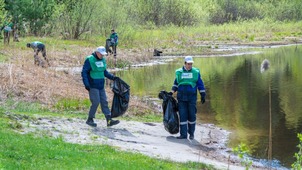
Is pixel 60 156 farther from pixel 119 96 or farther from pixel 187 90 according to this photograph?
pixel 119 96

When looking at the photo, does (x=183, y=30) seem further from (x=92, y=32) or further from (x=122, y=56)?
(x=122, y=56)

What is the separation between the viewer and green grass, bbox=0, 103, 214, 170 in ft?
28.3

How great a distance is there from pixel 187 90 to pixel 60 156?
17.2 ft

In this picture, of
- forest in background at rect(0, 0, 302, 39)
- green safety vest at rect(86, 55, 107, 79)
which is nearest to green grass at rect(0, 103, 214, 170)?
green safety vest at rect(86, 55, 107, 79)

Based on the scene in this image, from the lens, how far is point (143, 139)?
13.8 m

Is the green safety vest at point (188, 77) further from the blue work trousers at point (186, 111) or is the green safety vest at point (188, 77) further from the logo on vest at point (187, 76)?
the blue work trousers at point (186, 111)

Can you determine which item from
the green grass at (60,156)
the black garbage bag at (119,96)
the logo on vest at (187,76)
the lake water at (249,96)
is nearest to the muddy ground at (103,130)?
the black garbage bag at (119,96)

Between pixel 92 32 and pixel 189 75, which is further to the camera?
pixel 92 32

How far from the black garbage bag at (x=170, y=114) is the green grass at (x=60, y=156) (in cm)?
336

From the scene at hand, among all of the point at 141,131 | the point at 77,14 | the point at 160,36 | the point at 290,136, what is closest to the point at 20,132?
the point at 141,131

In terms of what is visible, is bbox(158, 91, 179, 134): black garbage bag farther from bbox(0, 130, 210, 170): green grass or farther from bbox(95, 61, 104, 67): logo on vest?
bbox(0, 130, 210, 170): green grass

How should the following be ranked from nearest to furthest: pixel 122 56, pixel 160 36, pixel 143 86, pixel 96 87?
pixel 96 87 < pixel 143 86 < pixel 122 56 < pixel 160 36

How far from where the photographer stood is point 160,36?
189 ft

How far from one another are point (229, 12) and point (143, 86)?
6961 centimetres
